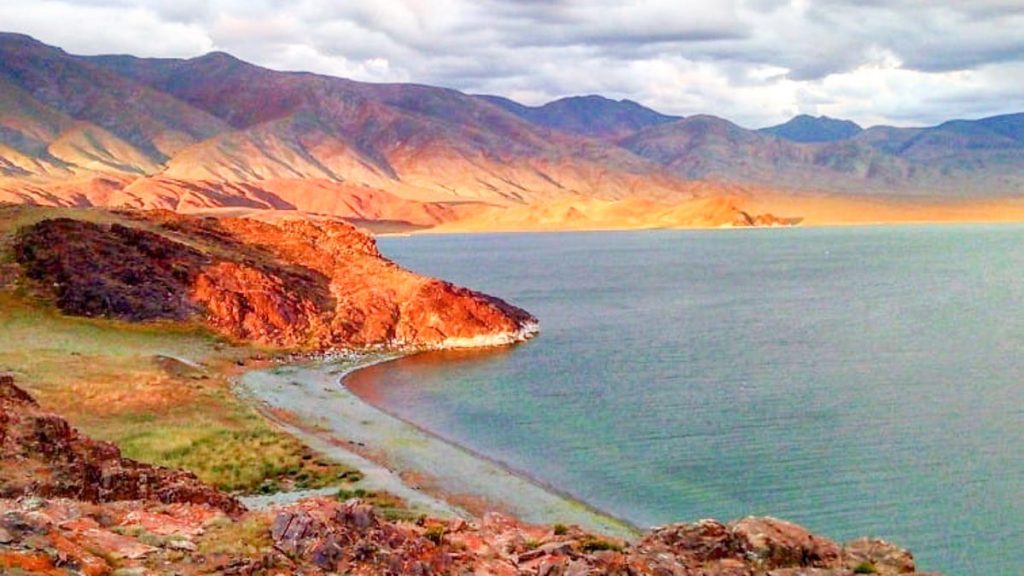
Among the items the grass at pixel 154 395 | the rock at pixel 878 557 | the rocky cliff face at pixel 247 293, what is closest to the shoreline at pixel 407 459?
the grass at pixel 154 395

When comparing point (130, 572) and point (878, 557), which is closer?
point (130, 572)

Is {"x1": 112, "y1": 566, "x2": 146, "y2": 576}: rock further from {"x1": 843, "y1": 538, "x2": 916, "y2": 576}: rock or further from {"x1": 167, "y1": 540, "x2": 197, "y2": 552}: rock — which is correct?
{"x1": 843, "y1": 538, "x2": 916, "y2": 576}: rock

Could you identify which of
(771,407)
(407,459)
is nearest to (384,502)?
(407,459)

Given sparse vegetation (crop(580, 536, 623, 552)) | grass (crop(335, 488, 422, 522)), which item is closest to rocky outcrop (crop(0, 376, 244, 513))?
grass (crop(335, 488, 422, 522))

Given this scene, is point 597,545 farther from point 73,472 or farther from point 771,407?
point 771,407

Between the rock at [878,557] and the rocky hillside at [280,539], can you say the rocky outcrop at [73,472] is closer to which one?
the rocky hillside at [280,539]
